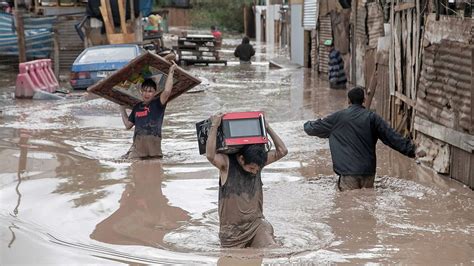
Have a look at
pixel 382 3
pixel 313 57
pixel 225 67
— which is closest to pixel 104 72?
pixel 382 3

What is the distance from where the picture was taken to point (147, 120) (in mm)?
10820

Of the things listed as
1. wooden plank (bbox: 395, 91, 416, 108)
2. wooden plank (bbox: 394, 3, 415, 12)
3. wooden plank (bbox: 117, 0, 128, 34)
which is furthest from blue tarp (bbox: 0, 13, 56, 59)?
wooden plank (bbox: 395, 91, 416, 108)

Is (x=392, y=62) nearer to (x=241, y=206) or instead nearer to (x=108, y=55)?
(x=241, y=206)

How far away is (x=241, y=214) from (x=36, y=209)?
2589 millimetres

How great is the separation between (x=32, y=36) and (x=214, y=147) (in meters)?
21.7

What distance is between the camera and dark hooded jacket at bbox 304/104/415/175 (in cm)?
886

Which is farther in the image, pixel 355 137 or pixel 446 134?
pixel 446 134

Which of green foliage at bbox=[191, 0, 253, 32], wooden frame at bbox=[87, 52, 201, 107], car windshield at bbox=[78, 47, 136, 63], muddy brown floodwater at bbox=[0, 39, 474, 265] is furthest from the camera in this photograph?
green foliage at bbox=[191, 0, 253, 32]

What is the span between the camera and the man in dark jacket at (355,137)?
8863mm

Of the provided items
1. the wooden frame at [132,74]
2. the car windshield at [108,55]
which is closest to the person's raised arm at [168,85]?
the wooden frame at [132,74]

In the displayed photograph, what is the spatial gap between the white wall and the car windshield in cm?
990

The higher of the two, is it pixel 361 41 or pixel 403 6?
pixel 403 6

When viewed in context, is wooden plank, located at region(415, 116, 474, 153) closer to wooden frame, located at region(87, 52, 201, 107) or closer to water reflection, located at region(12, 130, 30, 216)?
wooden frame, located at region(87, 52, 201, 107)

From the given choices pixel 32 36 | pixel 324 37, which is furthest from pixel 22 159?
pixel 32 36
